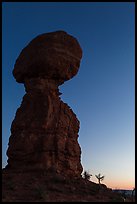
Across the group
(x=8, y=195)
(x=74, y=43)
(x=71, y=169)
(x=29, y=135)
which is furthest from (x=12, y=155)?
(x=74, y=43)

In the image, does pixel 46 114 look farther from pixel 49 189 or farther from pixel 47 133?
pixel 49 189

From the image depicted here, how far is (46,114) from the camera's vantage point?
89.4ft

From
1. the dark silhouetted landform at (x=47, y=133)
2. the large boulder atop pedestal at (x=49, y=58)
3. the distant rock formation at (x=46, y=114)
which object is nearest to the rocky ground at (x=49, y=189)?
the dark silhouetted landform at (x=47, y=133)

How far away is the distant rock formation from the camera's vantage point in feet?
86.4

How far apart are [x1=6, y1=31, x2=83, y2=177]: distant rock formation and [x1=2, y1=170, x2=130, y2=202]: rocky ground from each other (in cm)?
123

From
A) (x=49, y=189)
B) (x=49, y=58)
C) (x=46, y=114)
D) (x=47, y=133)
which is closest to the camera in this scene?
(x=49, y=189)

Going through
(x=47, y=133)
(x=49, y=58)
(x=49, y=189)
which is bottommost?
(x=49, y=189)

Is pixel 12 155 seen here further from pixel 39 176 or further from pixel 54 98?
pixel 54 98

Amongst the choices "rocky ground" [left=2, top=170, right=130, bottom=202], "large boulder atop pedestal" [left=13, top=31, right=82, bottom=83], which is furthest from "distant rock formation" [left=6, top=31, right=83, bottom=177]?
"rocky ground" [left=2, top=170, right=130, bottom=202]

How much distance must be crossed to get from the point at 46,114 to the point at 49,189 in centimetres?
647

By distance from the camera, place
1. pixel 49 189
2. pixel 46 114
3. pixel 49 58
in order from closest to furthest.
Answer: pixel 49 189
pixel 46 114
pixel 49 58

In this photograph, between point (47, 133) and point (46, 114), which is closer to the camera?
point (47, 133)

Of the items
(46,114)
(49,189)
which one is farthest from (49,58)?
(49,189)

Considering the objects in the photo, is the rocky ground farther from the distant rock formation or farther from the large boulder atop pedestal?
the large boulder atop pedestal
